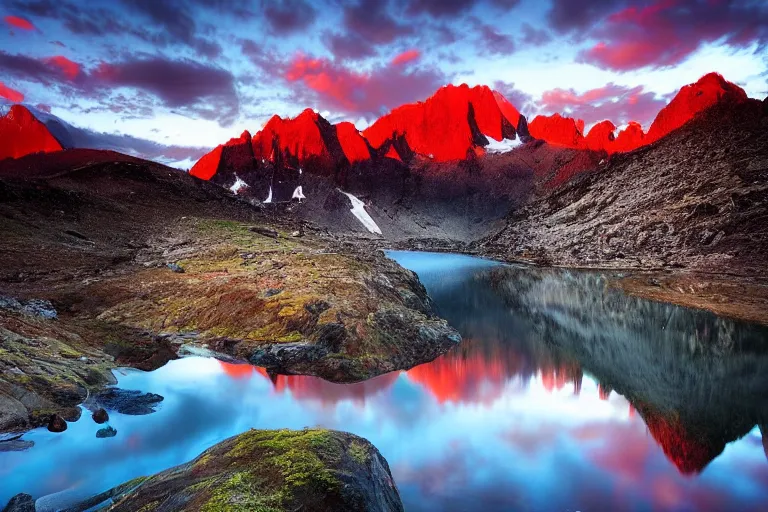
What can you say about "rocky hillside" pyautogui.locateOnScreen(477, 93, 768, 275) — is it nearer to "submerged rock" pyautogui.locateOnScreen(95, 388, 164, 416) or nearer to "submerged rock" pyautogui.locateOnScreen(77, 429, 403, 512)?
"submerged rock" pyautogui.locateOnScreen(77, 429, 403, 512)

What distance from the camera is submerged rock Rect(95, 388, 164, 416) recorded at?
24922 millimetres

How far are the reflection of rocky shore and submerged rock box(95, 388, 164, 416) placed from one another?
1163 inches

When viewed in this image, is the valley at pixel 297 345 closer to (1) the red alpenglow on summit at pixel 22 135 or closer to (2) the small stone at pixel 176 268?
(2) the small stone at pixel 176 268

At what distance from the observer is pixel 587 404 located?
32.8m

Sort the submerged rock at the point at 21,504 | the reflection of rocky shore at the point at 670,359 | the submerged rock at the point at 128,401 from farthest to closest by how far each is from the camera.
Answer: the reflection of rocky shore at the point at 670,359 → the submerged rock at the point at 128,401 → the submerged rock at the point at 21,504

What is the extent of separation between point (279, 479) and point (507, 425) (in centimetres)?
2139

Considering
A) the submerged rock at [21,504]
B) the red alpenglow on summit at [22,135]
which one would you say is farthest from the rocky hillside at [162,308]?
the red alpenglow on summit at [22,135]

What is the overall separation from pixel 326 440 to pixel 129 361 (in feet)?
81.6

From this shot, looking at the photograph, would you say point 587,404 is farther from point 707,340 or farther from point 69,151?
point 69,151

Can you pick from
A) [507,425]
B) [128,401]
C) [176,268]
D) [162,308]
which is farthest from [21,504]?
[176,268]

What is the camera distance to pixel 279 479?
10961mm

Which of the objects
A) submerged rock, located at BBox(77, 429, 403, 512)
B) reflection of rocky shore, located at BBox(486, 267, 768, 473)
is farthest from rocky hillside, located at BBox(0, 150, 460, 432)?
reflection of rocky shore, located at BBox(486, 267, 768, 473)

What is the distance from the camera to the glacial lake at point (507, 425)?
2012 cm

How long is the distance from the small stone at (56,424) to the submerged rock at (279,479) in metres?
11.2
